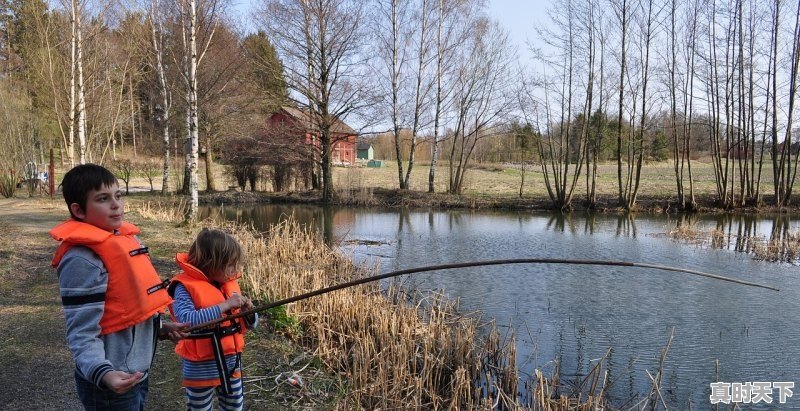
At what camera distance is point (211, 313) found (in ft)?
8.53

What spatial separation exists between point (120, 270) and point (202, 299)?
593 millimetres

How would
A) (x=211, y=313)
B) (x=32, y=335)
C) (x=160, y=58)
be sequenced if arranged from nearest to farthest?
(x=211, y=313)
(x=32, y=335)
(x=160, y=58)

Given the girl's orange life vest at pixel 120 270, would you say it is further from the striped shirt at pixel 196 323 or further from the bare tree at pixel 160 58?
the bare tree at pixel 160 58

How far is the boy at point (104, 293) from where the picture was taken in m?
2.02

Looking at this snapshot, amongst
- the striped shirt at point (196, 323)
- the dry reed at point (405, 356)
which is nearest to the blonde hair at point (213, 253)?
the striped shirt at point (196, 323)

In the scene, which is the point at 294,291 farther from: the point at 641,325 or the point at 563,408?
the point at 641,325

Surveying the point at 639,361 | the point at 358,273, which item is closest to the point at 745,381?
the point at 639,361

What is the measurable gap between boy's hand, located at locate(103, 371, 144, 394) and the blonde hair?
0.75 metres

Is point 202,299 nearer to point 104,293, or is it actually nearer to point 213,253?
point 213,253

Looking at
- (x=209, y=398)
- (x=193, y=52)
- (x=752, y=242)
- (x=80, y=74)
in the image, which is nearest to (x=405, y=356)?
(x=209, y=398)

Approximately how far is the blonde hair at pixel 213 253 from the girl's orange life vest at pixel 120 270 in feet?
1.46

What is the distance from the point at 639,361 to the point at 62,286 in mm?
5813

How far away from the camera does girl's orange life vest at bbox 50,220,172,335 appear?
6.67 ft

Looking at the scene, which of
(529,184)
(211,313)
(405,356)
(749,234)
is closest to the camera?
(211,313)
